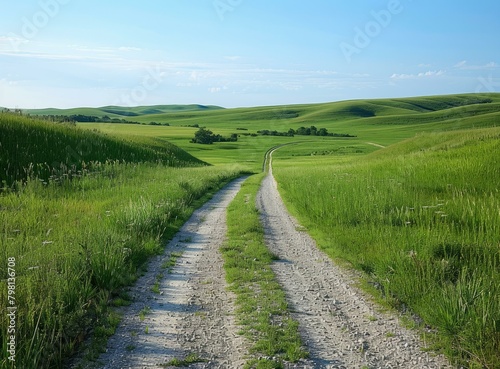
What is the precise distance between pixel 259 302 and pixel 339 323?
1.29 metres

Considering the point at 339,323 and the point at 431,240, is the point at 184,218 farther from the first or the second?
the point at 339,323

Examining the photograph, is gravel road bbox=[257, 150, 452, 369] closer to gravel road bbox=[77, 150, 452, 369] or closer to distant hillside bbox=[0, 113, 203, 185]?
gravel road bbox=[77, 150, 452, 369]

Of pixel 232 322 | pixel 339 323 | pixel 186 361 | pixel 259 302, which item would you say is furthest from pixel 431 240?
pixel 186 361

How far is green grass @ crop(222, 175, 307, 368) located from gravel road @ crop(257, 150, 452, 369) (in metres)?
0.18

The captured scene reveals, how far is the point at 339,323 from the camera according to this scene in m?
6.48

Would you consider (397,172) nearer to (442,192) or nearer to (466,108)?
(442,192)

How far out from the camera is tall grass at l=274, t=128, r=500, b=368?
5914 millimetres

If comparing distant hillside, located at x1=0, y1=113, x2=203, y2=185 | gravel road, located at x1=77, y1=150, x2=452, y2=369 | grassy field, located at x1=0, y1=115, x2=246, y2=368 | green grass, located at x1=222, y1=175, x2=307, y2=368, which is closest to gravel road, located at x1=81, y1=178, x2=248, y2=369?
gravel road, located at x1=77, y1=150, x2=452, y2=369

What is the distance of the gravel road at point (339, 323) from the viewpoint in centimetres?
545

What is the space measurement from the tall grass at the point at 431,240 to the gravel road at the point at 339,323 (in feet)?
1.44

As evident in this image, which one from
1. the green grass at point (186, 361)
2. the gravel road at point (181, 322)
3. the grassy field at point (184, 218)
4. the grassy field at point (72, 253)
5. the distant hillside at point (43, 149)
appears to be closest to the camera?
the green grass at point (186, 361)

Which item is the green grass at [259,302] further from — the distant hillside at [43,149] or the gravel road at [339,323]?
the distant hillside at [43,149]

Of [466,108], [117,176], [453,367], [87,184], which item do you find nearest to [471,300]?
[453,367]

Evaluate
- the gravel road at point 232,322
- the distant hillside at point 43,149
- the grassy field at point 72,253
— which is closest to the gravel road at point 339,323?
the gravel road at point 232,322
